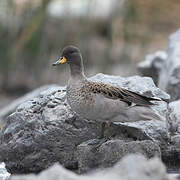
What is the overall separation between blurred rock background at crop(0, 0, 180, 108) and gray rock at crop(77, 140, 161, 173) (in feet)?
26.2

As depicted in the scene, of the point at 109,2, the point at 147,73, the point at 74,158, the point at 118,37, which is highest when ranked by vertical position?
the point at 109,2

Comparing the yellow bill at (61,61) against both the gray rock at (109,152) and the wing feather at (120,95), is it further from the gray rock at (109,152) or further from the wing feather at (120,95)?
the gray rock at (109,152)

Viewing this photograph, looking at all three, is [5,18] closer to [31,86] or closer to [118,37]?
[31,86]

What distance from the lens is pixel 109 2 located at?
59.3 feet

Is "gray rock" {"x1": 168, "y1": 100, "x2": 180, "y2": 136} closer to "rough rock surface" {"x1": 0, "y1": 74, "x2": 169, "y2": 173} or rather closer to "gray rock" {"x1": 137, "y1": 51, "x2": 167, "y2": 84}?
"rough rock surface" {"x1": 0, "y1": 74, "x2": 169, "y2": 173}

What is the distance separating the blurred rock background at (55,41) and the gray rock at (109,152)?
26.2 ft

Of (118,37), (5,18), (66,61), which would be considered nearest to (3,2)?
(5,18)

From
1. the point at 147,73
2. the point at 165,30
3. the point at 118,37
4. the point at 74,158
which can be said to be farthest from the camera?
the point at 165,30

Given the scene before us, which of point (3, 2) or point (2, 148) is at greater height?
point (3, 2)

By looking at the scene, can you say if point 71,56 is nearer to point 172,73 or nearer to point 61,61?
point 61,61

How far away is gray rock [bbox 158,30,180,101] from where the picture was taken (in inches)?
368

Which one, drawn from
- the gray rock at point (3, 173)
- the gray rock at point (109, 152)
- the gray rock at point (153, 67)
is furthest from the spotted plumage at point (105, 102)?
the gray rock at point (153, 67)

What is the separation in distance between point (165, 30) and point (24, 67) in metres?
6.15

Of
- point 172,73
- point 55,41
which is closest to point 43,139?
point 172,73
